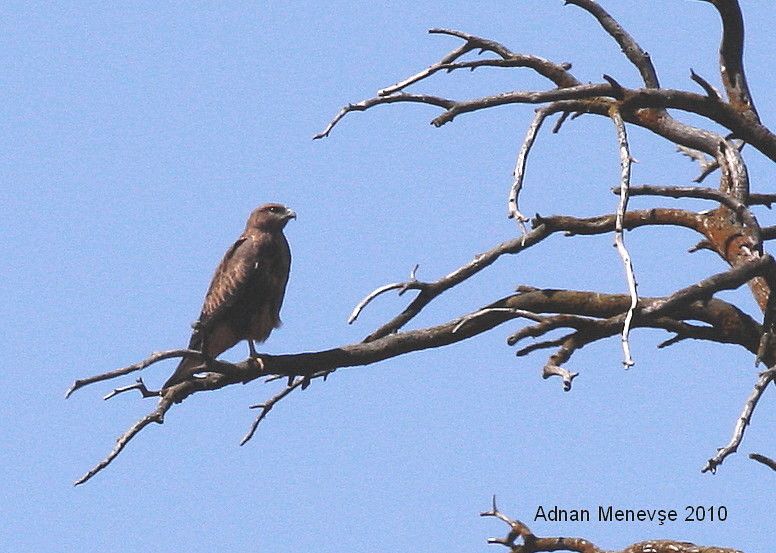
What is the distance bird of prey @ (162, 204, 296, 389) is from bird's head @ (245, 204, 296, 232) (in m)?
0.14

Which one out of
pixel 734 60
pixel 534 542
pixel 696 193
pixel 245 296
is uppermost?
pixel 734 60

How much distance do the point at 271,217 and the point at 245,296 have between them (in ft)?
2.33

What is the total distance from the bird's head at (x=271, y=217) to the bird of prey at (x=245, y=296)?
14cm

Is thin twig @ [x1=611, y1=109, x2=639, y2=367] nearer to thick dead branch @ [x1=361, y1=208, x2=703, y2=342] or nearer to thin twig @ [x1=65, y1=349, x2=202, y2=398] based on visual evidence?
thick dead branch @ [x1=361, y1=208, x2=703, y2=342]

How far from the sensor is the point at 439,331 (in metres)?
7.73

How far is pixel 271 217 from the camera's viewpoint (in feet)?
33.9

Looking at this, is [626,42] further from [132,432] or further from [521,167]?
→ [132,432]

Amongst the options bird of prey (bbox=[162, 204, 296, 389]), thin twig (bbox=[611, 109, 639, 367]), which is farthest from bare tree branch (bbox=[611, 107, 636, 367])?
bird of prey (bbox=[162, 204, 296, 389])

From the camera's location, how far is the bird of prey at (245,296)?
32.4 feet

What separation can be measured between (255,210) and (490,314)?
10.4 ft

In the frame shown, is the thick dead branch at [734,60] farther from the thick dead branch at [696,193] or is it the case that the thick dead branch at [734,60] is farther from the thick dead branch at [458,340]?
the thick dead branch at [458,340]

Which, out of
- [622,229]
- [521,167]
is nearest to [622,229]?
[622,229]

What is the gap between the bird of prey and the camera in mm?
9883

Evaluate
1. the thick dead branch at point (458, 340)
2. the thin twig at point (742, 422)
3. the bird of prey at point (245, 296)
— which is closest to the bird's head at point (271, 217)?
the bird of prey at point (245, 296)
